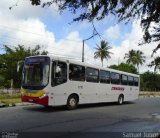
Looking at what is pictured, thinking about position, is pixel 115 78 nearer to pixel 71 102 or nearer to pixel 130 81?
pixel 130 81

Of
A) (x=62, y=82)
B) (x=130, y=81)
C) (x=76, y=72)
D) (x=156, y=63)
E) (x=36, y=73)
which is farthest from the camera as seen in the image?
(x=130, y=81)

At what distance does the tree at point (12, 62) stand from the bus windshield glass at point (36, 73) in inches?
1148

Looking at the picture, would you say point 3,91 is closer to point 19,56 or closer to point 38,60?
point 38,60

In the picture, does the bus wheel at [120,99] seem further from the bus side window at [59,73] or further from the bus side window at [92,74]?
the bus side window at [59,73]

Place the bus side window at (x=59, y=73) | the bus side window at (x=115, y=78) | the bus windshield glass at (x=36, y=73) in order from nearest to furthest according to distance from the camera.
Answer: the bus windshield glass at (x=36, y=73)
the bus side window at (x=59, y=73)
the bus side window at (x=115, y=78)

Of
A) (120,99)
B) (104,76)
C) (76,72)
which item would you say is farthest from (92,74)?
(120,99)

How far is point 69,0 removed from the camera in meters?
6.55

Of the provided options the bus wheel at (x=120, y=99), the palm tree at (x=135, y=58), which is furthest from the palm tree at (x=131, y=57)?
the bus wheel at (x=120, y=99)

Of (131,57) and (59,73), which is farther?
(131,57)

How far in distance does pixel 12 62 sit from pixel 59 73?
106ft

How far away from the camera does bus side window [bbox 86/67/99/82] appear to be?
21.0 meters

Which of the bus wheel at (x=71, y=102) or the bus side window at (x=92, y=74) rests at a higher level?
the bus side window at (x=92, y=74)

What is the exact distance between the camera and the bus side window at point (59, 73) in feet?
57.3

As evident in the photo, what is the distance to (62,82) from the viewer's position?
1816cm
